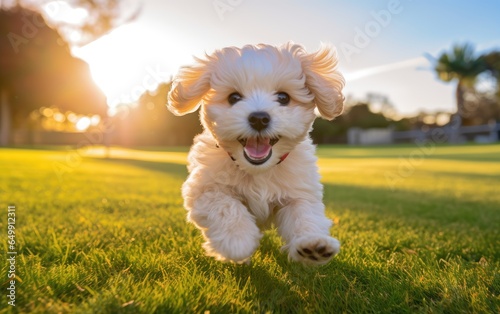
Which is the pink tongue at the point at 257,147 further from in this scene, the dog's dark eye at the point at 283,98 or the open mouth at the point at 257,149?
the dog's dark eye at the point at 283,98

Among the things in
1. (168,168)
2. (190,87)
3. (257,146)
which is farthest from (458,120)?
(257,146)

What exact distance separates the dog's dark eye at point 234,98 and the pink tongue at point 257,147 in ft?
0.94

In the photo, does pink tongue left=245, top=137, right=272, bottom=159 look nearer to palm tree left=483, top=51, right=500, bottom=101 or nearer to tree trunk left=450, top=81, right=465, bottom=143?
tree trunk left=450, top=81, right=465, bottom=143

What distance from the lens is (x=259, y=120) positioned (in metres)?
2.41

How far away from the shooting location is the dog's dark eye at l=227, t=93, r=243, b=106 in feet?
8.65

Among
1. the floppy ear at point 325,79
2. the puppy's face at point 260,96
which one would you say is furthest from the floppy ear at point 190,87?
the floppy ear at point 325,79

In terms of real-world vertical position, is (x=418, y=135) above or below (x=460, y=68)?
below

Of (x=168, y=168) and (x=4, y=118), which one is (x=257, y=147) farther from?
(x=4, y=118)

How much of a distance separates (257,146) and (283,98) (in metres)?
0.37

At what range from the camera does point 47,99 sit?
28.9 metres

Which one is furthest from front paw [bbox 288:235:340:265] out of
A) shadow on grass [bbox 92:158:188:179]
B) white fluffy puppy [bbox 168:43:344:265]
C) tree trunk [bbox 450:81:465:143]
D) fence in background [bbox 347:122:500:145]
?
tree trunk [bbox 450:81:465:143]

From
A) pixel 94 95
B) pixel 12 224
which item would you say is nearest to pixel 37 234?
pixel 12 224

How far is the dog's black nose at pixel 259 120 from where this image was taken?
2.40 meters

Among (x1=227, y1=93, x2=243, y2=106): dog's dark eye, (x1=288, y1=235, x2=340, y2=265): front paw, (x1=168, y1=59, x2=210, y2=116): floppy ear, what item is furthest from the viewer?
(x1=168, y1=59, x2=210, y2=116): floppy ear
